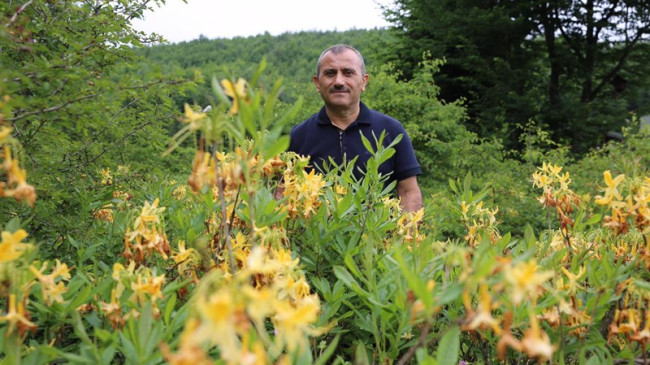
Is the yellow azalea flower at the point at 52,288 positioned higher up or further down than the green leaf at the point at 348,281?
Answer: higher up

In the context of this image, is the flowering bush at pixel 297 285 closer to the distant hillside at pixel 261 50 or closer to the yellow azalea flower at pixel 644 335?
the yellow azalea flower at pixel 644 335

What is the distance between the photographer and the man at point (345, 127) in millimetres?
3221

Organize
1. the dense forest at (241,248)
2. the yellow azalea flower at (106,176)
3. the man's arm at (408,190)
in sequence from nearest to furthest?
the dense forest at (241,248) → the yellow azalea flower at (106,176) → the man's arm at (408,190)

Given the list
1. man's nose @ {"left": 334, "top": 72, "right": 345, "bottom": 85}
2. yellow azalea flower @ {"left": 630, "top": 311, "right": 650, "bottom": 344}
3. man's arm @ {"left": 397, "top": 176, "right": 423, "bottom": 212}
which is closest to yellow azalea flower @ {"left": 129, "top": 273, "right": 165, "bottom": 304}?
yellow azalea flower @ {"left": 630, "top": 311, "right": 650, "bottom": 344}

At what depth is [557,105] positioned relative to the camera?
13984mm

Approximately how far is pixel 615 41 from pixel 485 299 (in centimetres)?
Result: 1642

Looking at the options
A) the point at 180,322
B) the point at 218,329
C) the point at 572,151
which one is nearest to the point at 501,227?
the point at 180,322

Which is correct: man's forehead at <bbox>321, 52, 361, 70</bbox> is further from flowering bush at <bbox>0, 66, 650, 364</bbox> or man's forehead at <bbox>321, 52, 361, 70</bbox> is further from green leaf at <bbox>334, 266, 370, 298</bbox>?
green leaf at <bbox>334, 266, 370, 298</bbox>

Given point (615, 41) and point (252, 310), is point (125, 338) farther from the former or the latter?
point (615, 41)

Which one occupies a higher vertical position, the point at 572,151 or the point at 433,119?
the point at 433,119

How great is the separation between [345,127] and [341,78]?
0.35 metres

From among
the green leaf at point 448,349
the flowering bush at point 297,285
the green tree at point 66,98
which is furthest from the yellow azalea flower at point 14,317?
the green leaf at point 448,349

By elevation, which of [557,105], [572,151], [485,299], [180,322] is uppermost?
[485,299]

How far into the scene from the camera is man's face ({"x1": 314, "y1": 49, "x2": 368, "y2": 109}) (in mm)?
3324
